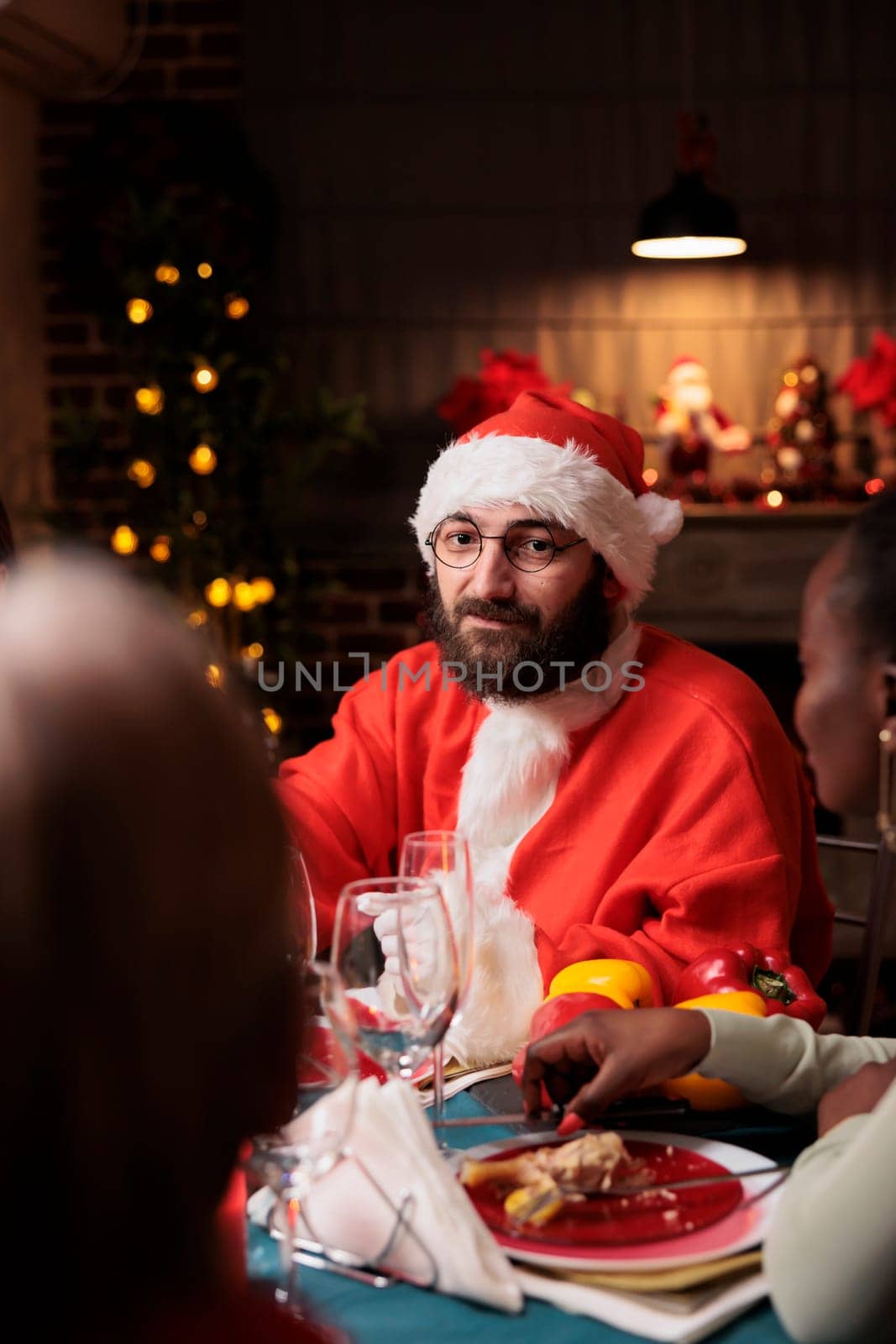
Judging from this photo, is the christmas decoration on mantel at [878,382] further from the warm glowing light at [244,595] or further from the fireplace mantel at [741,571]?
the warm glowing light at [244,595]

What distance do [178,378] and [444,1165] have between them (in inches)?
133

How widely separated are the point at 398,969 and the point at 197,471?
3.22 meters

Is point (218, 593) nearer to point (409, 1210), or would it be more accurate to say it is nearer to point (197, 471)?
point (197, 471)

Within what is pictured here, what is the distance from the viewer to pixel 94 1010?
435 millimetres

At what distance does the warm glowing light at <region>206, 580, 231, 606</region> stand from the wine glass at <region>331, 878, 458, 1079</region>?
3033 millimetres

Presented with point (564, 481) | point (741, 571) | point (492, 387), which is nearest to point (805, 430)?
point (741, 571)

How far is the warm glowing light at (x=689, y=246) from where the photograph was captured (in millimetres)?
3988

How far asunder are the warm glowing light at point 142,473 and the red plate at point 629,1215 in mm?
3316

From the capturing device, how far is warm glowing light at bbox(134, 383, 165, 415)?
4039 millimetres

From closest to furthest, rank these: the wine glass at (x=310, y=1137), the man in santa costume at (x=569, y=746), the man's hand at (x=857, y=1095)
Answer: the wine glass at (x=310, y=1137)
the man's hand at (x=857, y=1095)
the man in santa costume at (x=569, y=746)

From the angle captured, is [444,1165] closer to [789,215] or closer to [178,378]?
[178,378]

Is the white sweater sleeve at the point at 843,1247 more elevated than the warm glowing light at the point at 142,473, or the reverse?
the warm glowing light at the point at 142,473

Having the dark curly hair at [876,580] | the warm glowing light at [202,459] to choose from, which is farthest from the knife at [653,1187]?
the warm glowing light at [202,459]
